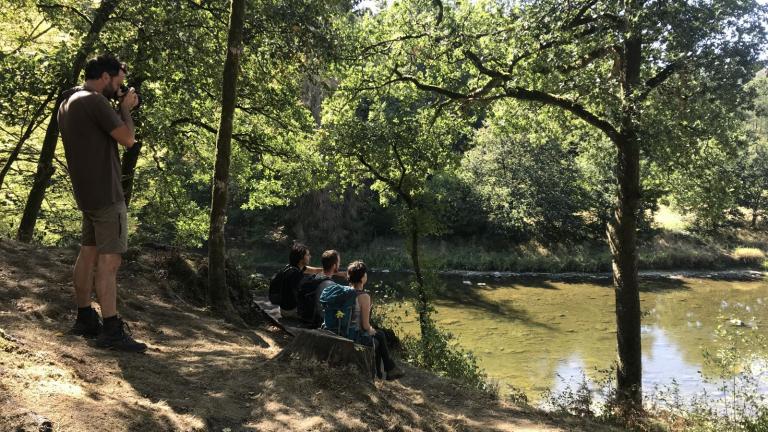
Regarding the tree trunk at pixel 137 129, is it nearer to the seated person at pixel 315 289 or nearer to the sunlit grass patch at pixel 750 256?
the seated person at pixel 315 289

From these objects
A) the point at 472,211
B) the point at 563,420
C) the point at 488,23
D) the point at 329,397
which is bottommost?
the point at 563,420

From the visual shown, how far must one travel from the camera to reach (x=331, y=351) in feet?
14.1

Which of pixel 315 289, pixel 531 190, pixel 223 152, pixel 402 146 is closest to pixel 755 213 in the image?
pixel 531 190

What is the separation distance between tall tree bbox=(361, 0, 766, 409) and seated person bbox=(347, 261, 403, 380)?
5524mm

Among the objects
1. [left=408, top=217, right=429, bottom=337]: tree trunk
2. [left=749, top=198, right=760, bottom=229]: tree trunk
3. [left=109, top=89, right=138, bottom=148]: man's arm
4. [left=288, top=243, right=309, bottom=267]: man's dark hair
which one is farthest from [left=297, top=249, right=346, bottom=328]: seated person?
[left=749, top=198, right=760, bottom=229]: tree trunk

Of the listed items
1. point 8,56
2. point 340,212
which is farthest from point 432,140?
point 340,212

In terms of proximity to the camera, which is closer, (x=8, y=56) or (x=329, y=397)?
(x=329, y=397)

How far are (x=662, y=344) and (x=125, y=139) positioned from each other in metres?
16.6

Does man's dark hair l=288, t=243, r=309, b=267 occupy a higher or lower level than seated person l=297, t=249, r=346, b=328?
higher

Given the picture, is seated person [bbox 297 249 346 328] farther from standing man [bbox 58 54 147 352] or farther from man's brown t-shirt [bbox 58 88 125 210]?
man's brown t-shirt [bbox 58 88 125 210]

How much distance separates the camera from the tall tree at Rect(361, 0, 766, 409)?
8.11m

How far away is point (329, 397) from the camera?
3.88 metres

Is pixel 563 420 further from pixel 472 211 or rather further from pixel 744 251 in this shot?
pixel 744 251

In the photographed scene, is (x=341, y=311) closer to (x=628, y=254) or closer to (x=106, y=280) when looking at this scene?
(x=106, y=280)
